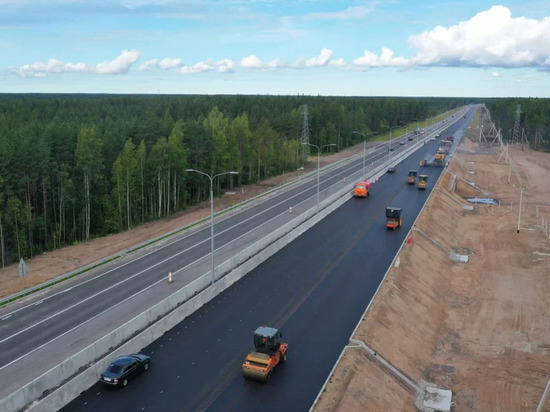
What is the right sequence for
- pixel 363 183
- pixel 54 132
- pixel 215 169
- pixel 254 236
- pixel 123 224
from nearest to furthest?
1. pixel 254 236
2. pixel 54 132
3. pixel 123 224
4. pixel 363 183
5. pixel 215 169

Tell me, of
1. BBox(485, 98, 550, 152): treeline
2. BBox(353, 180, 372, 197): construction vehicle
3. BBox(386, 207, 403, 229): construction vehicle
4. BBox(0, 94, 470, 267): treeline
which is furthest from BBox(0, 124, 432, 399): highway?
BBox(485, 98, 550, 152): treeline

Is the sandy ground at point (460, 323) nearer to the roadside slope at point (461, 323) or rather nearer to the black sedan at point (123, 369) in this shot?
the roadside slope at point (461, 323)

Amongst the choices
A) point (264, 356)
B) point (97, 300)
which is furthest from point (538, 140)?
point (264, 356)

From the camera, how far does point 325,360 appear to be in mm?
29078

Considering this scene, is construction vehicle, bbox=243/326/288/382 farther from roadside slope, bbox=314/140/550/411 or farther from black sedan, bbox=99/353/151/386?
black sedan, bbox=99/353/151/386

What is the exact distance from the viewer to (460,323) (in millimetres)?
43781

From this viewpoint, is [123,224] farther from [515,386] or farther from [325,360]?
[515,386]

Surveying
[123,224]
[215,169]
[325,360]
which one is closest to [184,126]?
[215,169]

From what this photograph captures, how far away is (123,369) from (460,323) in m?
29.3

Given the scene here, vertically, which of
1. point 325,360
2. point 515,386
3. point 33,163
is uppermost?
point 33,163

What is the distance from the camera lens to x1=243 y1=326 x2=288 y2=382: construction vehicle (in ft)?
86.4

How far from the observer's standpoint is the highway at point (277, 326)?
25.0 meters

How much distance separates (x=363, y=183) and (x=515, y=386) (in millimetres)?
44722

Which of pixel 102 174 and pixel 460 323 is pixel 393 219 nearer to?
pixel 460 323
